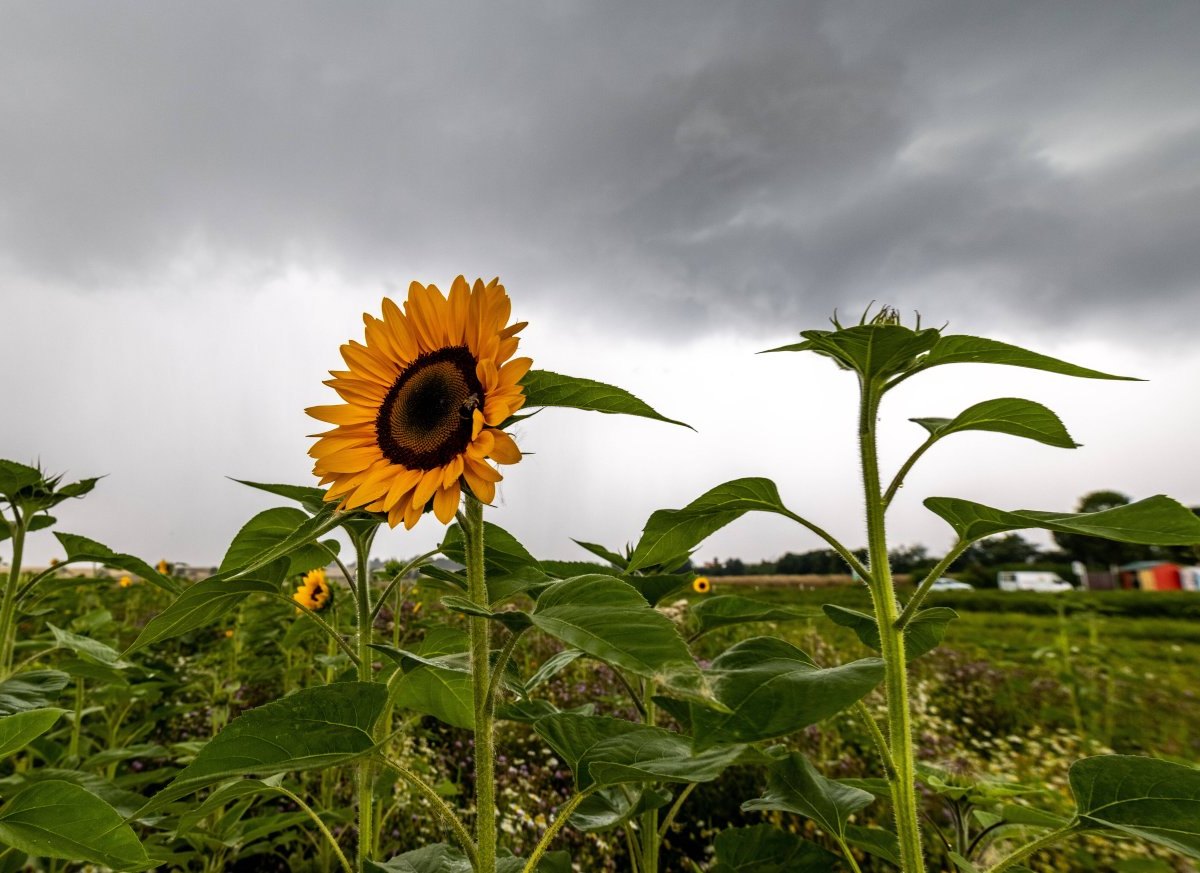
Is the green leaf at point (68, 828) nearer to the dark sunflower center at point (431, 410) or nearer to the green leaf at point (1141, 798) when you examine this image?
the dark sunflower center at point (431, 410)

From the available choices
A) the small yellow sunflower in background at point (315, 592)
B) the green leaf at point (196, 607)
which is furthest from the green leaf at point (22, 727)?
the small yellow sunflower in background at point (315, 592)

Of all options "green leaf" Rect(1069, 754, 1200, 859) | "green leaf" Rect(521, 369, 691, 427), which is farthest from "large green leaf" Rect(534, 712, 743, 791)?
"green leaf" Rect(1069, 754, 1200, 859)

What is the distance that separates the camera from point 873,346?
874mm

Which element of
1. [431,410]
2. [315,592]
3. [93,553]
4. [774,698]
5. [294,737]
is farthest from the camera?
[315,592]

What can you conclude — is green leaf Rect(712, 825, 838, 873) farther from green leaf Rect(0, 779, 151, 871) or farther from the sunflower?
green leaf Rect(0, 779, 151, 871)

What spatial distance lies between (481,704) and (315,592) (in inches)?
97.6

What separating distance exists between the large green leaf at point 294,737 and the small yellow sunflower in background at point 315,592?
2.32m

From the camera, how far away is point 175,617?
2.85ft

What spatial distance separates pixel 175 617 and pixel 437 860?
20.5 inches

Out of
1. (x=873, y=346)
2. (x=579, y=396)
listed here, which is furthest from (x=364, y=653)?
(x=873, y=346)

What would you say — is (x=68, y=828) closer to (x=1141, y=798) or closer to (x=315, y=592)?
(x=1141, y=798)

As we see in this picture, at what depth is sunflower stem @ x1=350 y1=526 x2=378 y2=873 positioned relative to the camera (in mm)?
1111

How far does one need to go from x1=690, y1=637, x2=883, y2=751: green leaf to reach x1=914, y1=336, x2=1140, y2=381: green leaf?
1.36 ft

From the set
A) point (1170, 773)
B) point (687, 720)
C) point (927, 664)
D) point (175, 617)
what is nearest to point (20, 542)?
point (175, 617)
